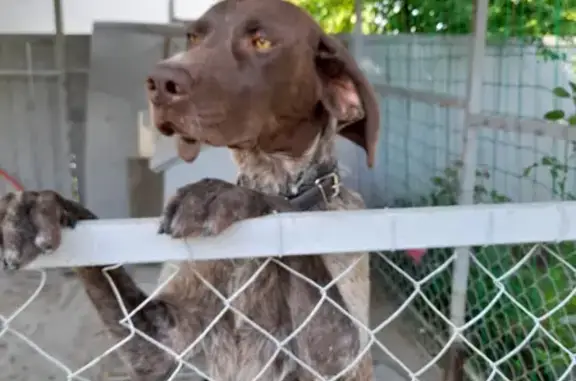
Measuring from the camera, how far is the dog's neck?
203cm

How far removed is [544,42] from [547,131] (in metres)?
0.96

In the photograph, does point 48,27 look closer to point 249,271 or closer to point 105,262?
point 249,271

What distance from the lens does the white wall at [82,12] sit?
8.28 meters

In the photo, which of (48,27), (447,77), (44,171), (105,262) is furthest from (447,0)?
(48,27)

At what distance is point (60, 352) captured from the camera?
3.46m

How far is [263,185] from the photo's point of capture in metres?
2.06

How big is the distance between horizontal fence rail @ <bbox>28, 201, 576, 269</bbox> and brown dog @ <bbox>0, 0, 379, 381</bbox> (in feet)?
0.62

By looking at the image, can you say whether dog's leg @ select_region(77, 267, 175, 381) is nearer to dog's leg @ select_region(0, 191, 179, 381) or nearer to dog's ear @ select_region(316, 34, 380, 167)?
dog's leg @ select_region(0, 191, 179, 381)

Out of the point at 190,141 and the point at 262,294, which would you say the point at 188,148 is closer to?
the point at 190,141

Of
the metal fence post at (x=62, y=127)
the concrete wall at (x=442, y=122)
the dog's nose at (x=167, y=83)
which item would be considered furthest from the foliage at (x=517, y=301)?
the metal fence post at (x=62, y=127)

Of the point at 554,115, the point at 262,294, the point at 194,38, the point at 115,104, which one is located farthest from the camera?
the point at 115,104

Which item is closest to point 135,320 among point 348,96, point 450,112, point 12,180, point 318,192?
point 318,192

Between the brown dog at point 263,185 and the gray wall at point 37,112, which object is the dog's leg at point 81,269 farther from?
the gray wall at point 37,112

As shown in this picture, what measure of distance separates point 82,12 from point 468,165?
6.83 meters
